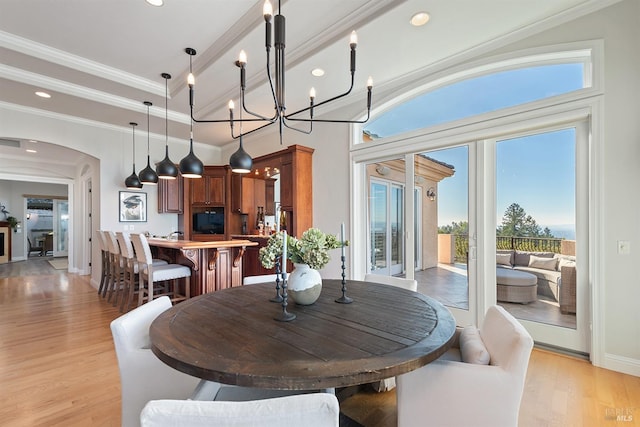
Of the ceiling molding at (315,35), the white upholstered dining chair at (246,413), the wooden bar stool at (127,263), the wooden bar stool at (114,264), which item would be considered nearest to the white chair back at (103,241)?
the wooden bar stool at (114,264)

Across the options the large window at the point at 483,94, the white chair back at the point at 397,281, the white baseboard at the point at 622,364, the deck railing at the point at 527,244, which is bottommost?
the white baseboard at the point at 622,364

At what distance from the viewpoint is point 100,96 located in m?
4.28

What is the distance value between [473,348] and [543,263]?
88.7 inches

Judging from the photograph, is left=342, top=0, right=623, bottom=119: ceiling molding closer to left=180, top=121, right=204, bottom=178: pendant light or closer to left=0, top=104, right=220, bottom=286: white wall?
left=180, top=121, right=204, bottom=178: pendant light

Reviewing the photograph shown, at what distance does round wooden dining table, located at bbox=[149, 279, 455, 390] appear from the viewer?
987 millimetres

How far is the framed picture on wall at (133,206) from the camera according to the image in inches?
226

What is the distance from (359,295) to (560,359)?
7.21 feet

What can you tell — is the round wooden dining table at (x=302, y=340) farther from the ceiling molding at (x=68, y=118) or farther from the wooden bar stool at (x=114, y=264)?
the ceiling molding at (x=68, y=118)

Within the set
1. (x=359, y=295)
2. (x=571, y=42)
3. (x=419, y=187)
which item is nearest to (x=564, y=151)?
(x=571, y=42)

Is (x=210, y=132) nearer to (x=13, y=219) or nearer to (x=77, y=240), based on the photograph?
(x=77, y=240)

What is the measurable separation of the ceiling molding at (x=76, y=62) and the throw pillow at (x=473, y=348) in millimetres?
4686

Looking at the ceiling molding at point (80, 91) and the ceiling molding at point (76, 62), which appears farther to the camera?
the ceiling molding at point (80, 91)

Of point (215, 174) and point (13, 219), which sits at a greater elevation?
point (215, 174)

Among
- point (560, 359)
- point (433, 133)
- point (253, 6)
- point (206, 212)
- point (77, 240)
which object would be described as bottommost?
point (560, 359)
